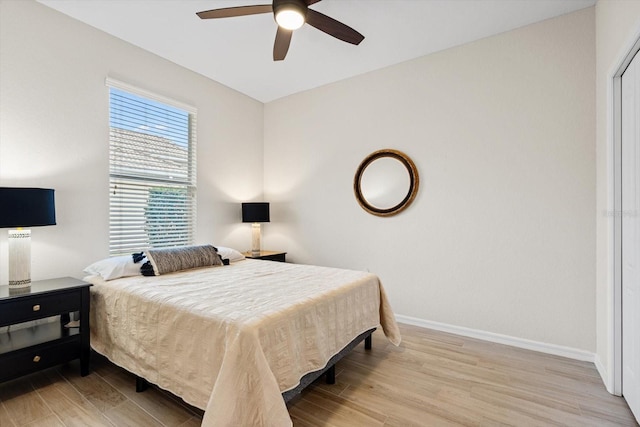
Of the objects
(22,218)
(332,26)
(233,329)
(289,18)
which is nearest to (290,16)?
(289,18)

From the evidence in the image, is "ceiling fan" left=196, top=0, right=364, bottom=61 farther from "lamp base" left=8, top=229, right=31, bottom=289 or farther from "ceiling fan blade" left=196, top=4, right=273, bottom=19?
"lamp base" left=8, top=229, right=31, bottom=289

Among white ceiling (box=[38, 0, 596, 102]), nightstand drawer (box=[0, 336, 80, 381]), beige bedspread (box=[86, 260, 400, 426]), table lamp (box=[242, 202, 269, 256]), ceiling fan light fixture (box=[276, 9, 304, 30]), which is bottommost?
nightstand drawer (box=[0, 336, 80, 381])

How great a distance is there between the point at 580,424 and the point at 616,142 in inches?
71.1

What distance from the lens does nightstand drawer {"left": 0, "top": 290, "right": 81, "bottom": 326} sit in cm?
197

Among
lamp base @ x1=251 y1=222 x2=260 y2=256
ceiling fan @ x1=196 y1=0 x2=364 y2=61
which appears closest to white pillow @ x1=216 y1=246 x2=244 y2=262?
lamp base @ x1=251 y1=222 x2=260 y2=256

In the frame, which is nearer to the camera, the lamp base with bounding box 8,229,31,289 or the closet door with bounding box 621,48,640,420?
the closet door with bounding box 621,48,640,420

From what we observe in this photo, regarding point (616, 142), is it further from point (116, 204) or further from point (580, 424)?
point (116, 204)

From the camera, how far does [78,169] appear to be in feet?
9.03

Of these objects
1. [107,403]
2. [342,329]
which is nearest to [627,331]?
[342,329]

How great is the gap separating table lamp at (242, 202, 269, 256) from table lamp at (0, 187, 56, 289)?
2.08 m

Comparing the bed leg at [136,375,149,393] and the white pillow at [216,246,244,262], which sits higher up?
the white pillow at [216,246,244,262]

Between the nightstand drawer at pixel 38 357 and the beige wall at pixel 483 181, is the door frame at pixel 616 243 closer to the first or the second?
the beige wall at pixel 483 181

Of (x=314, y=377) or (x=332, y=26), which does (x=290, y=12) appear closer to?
(x=332, y=26)

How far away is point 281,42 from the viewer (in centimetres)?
249
